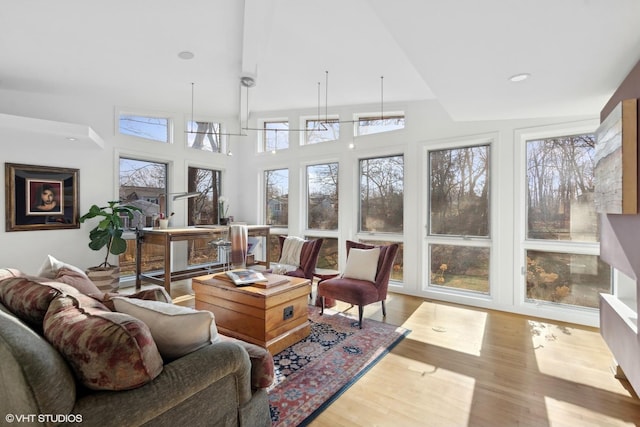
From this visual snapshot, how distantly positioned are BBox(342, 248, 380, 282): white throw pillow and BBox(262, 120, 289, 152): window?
3028mm

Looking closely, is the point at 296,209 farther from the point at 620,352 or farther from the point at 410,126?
the point at 620,352

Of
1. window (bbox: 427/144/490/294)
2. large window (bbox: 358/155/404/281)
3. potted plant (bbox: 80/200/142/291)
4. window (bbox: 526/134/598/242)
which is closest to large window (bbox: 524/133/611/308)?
window (bbox: 526/134/598/242)

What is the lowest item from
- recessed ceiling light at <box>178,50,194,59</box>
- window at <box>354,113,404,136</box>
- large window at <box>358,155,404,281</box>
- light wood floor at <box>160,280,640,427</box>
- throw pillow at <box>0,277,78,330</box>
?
light wood floor at <box>160,280,640,427</box>

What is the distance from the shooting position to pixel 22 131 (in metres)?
3.45

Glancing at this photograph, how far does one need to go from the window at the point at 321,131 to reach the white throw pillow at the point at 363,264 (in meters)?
2.36

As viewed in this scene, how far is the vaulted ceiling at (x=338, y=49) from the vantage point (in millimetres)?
1727

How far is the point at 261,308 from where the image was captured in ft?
8.65

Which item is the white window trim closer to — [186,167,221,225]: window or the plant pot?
[186,167,221,225]: window

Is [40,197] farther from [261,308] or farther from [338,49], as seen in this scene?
[338,49]

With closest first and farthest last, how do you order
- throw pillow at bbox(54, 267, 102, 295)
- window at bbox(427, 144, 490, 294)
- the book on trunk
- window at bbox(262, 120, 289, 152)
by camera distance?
1. throw pillow at bbox(54, 267, 102, 295)
2. the book on trunk
3. window at bbox(427, 144, 490, 294)
4. window at bbox(262, 120, 289, 152)

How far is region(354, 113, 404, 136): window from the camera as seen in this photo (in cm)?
475

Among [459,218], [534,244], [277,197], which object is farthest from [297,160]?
[534,244]

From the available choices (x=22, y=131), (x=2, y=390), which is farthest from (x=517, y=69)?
(x=22, y=131)

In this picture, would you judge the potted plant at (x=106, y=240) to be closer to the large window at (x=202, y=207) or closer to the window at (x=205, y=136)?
the large window at (x=202, y=207)
